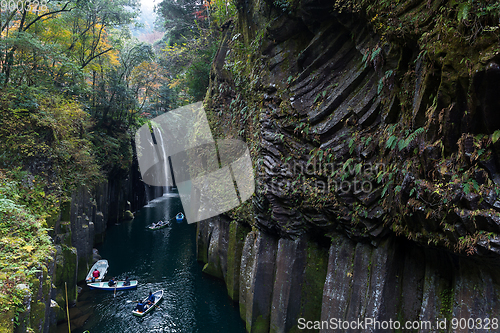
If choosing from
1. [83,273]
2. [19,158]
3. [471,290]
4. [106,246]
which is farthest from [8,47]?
[471,290]

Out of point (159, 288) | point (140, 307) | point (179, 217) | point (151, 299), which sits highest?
point (179, 217)

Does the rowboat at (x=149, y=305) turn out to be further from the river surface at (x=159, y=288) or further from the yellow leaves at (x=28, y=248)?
Answer: the yellow leaves at (x=28, y=248)

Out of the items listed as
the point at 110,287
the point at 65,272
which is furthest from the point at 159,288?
the point at 65,272

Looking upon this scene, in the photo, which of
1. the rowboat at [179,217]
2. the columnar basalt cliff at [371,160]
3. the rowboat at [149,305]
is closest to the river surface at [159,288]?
the rowboat at [149,305]

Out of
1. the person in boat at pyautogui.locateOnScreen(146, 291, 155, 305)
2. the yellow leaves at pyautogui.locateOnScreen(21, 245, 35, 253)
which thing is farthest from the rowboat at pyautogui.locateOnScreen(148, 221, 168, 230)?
the yellow leaves at pyautogui.locateOnScreen(21, 245, 35, 253)

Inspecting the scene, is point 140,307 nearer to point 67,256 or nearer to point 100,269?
point 67,256

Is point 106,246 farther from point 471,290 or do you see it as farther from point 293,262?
point 471,290
